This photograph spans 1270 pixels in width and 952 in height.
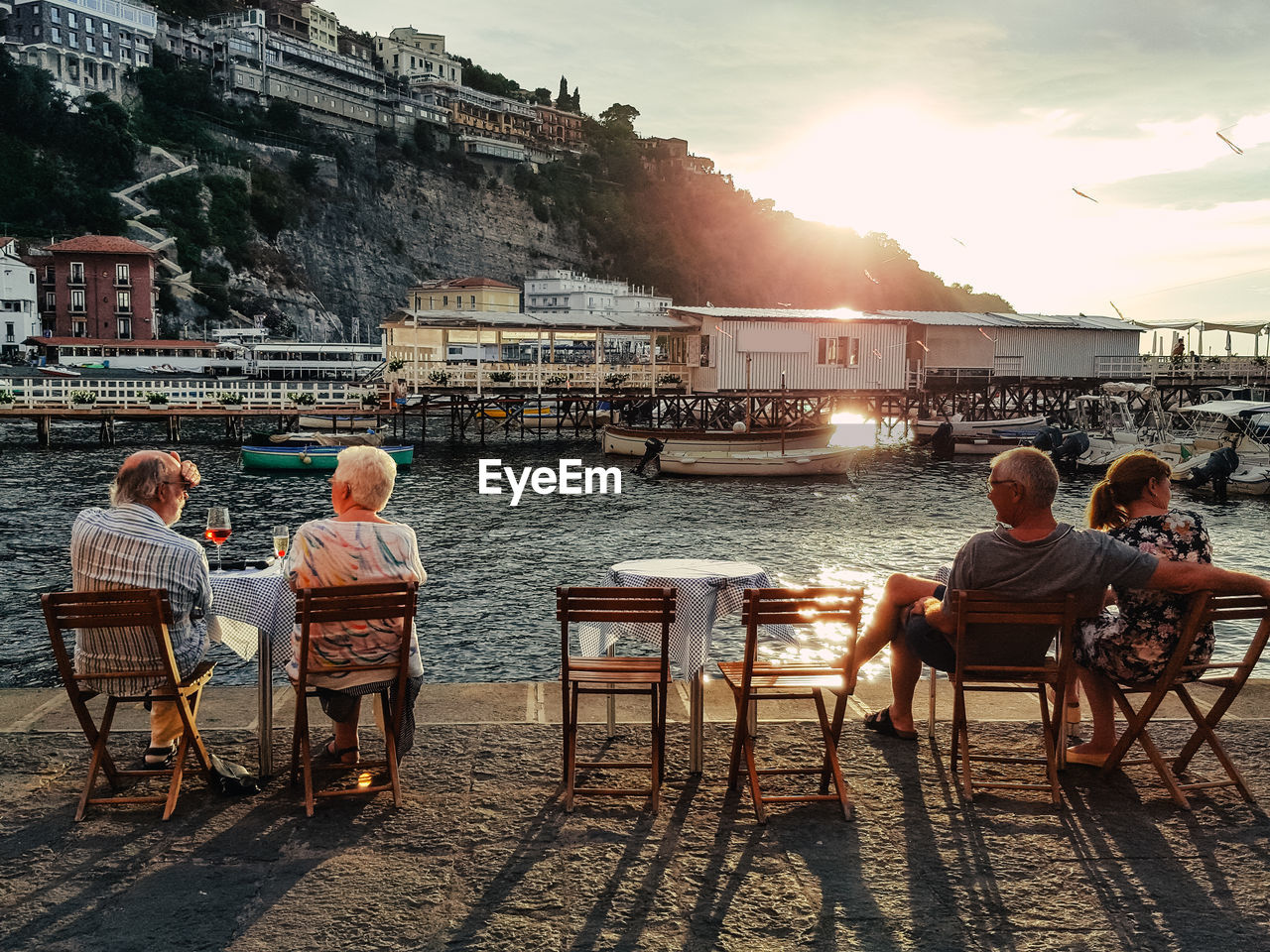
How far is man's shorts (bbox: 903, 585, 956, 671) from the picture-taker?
18.8 ft

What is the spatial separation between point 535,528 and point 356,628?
20537 millimetres

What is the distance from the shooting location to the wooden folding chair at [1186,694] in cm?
520

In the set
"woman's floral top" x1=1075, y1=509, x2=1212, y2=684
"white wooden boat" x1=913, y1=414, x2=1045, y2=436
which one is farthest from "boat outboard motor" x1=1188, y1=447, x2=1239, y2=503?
"woman's floral top" x1=1075, y1=509, x2=1212, y2=684

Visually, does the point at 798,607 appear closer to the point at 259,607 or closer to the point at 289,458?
the point at 259,607

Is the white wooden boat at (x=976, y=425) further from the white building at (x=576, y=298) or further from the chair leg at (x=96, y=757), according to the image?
the white building at (x=576, y=298)

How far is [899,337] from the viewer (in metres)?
53.3

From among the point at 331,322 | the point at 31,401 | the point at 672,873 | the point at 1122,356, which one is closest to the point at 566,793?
the point at 672,873

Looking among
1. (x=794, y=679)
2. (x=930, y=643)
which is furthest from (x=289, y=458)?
(x=930, y=643)

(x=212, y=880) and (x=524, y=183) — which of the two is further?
(x=524, y=183)

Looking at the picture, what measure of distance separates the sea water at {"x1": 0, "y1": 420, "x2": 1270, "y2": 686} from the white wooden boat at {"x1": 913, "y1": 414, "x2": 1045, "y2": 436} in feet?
17.3

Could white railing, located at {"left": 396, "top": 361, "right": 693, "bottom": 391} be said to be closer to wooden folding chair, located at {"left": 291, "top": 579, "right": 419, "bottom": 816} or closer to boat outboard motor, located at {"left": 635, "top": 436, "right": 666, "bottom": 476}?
boat outboard motor, located at {"left": 635, "top": 436, "right": 666, "bottom": 476}

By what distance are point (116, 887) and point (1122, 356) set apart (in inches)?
2444

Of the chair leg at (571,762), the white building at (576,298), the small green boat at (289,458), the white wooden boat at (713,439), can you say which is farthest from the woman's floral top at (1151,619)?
the white building at (576,298)

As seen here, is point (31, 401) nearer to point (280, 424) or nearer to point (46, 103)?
point (280, 424)
